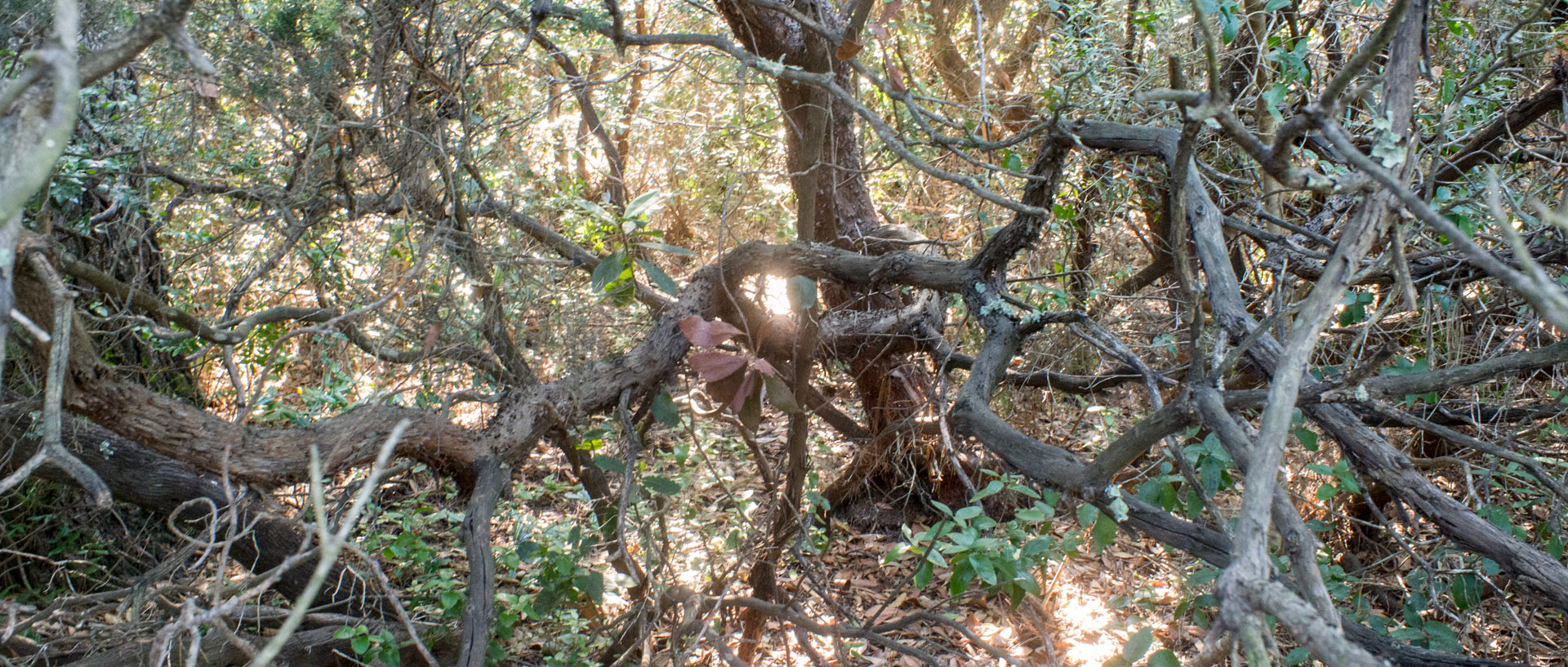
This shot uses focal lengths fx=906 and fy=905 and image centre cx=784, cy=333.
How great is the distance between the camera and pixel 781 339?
293 cm

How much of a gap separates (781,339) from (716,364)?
2.26ft

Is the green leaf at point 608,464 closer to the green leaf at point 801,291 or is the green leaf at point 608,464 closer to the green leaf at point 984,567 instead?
the green leaf at point 801,291

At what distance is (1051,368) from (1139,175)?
82 cm

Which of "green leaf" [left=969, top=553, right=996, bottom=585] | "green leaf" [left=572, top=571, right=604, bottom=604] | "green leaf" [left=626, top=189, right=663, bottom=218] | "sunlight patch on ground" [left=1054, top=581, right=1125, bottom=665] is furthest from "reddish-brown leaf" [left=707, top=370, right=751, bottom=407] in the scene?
"sunlight patch on ground" [left=1054, top=581, right=1125, bottom=665]

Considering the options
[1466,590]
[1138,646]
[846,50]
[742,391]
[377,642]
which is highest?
[846,50]

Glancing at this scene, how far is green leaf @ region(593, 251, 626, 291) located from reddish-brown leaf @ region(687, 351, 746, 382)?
15.7 inches

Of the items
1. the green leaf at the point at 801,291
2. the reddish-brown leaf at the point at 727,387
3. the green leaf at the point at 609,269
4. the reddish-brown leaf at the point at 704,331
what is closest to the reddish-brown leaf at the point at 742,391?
the reddish-brown leaf at the point at 727,387

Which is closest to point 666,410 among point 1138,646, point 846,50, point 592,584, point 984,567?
point 592,584

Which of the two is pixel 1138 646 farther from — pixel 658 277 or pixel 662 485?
pixel 658 277

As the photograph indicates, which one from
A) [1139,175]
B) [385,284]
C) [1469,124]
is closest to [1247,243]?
[1139,175]

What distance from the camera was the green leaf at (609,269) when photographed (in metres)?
2.50

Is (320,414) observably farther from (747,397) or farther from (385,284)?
(747,397)

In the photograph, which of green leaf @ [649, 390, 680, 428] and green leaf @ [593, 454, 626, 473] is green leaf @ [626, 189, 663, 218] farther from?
green leaf @ [593, 454, 626, 473]

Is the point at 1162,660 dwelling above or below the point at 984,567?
below
